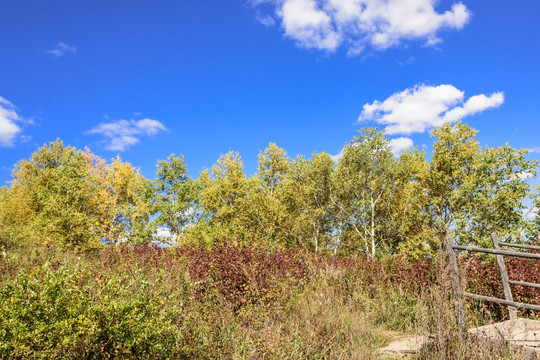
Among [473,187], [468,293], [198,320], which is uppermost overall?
[473,187]

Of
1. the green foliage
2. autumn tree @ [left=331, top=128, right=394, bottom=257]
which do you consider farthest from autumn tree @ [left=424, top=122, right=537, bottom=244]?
the green foliage

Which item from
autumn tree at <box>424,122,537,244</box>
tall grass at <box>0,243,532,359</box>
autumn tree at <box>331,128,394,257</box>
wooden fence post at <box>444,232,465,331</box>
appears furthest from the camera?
autumn tree at <box>331,128,394,257</box>

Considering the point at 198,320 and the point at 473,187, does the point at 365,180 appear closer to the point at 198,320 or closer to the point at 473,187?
the point at 473,187

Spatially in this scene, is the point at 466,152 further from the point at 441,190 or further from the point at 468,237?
the point at 468,237

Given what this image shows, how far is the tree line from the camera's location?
58.5ft

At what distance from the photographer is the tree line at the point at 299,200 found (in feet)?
58.5

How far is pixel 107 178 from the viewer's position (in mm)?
22938

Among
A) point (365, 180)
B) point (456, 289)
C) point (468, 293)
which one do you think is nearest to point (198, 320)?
point (456, 289)

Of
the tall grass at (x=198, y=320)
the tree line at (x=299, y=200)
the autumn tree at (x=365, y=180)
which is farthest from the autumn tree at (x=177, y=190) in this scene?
the tall grass at (x=198, y=320)

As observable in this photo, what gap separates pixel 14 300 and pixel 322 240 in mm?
26694

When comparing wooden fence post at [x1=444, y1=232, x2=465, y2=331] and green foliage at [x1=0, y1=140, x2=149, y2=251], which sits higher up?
green foliage at [x1=0, y1=140, x2=149, y2=251]

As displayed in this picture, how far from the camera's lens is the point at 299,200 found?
27828mm

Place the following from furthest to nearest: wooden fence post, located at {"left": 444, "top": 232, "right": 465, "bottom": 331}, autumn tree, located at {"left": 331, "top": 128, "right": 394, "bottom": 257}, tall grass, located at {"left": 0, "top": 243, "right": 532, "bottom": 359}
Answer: autumn tree, located at {"left": 331, "top": 128, "right": 394, "bottom": 257}
wooden fence post, located at {"left": 444, "top": 232, "right": 465, "bottom": 331}
tall grass, located at {"left": 0, "top": 243, "right": 532, "bottom": 359}

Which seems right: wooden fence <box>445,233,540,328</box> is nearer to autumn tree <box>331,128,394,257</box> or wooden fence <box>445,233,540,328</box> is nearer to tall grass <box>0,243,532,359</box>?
tall grass <box>0,243,532,359</box>
